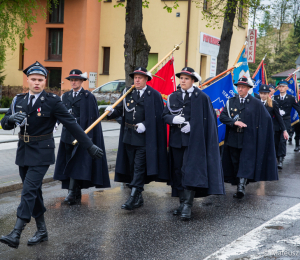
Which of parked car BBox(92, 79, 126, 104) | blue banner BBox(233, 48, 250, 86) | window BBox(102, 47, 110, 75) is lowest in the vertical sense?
parked car BBox(92, 79, 126, 104)

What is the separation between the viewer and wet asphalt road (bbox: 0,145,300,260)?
14.6 ft

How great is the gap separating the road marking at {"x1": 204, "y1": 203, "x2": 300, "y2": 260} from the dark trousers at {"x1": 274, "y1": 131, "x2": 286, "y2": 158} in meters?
4.85

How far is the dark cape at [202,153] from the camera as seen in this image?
19.2 feet

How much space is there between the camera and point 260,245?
4719mm

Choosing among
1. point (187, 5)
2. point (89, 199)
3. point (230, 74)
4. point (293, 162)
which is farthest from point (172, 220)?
point (187, 5)

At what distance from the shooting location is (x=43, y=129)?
4.58m

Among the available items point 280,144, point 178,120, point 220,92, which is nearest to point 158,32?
point 280,144

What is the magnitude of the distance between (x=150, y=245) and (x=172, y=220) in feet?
3.54

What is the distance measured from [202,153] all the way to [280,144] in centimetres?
503

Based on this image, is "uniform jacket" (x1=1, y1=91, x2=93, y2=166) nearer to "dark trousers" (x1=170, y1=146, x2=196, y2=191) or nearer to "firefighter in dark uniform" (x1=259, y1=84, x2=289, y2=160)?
"dark trousers" (x1=170, y1=146, x2=196, y2=191)

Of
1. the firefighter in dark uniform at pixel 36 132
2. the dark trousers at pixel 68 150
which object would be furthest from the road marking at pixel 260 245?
the dark trousers at pixel 68 150

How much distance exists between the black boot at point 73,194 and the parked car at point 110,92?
1324cm

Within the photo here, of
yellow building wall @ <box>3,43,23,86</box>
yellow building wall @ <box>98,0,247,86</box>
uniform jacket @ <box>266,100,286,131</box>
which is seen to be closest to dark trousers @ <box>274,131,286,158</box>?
uniform jacket @ <box>266,100,286,131</box>

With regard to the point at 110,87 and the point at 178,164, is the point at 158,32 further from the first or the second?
the point at 178,164
